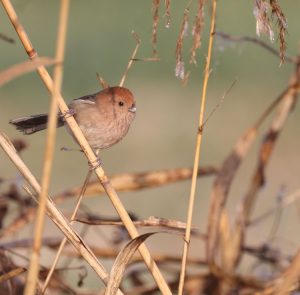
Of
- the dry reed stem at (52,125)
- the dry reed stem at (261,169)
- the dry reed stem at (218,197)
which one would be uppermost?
the dry reed stem at (261,169)

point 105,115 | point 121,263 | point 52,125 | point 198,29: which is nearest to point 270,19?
point 198,29

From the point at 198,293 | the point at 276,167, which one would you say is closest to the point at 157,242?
the point at 276,167

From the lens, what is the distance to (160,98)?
29.2 ft

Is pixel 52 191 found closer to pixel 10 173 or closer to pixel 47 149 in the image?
pixel 10 173

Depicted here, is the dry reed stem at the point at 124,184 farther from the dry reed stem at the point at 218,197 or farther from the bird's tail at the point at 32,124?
the bird's tail at the point at 32,124

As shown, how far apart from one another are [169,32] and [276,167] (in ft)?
9.32

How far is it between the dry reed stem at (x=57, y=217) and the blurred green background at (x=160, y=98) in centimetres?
348

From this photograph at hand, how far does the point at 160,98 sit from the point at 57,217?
6491 millimetres

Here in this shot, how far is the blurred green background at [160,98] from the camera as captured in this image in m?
6.79

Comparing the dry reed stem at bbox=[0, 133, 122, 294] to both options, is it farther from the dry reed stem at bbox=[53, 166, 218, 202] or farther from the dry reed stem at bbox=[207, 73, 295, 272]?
the dry reed stem at bbox=[207, 73, 295, 272]

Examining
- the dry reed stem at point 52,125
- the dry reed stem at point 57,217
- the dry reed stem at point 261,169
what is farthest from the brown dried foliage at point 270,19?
the dry reed stem at point 261,169

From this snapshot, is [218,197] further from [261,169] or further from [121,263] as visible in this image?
[121,263]

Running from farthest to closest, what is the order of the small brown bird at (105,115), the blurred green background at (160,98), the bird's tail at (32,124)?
the blurred green background at (160,98)
the small brown bird at (105,115)
the bird's tail at (32,124)

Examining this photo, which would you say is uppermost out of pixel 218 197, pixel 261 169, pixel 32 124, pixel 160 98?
pixel 160 98
